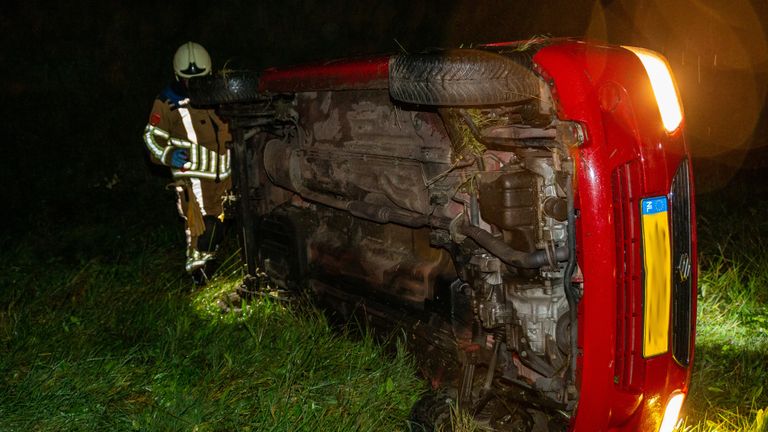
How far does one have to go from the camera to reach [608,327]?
103 inches

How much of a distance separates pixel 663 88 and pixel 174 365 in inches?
93.8

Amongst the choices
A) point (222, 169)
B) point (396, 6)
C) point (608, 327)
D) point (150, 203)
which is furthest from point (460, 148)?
point (396, 6)

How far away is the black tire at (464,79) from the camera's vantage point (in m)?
2.58

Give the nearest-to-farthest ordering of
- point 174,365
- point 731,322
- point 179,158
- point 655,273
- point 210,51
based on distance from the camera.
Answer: point 655,273
point 174,365
point 731,322
point 179,158
point 210,51

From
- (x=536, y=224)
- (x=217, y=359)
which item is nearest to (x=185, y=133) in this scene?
(x=217, y=359)

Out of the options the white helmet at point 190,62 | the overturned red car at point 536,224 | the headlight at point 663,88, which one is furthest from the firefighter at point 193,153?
the headlight at point 663,88

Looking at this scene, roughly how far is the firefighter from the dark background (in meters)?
1.79

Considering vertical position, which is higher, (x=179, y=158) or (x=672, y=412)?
(x=179, y=158)

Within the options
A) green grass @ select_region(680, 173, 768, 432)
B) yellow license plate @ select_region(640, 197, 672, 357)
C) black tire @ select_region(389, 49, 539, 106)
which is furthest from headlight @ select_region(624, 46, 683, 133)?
green grass @ select_region(680, 173, 768, 432)

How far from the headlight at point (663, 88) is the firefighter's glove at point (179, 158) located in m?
3.09

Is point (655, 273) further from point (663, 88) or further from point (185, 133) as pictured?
point (185, 133)

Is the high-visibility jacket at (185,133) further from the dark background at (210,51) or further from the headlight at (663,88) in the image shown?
the headlight at (663,88)

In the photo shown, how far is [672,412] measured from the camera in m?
2.85

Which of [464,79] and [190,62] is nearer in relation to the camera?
[464,79]
